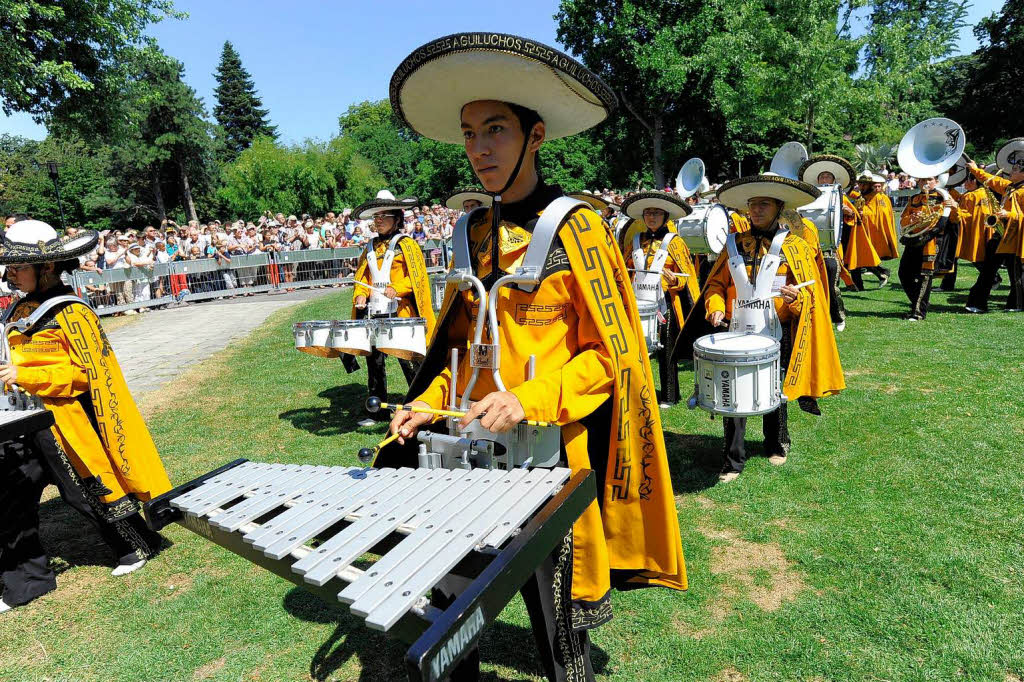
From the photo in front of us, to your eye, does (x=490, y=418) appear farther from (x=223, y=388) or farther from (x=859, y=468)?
(x=223, y=388)

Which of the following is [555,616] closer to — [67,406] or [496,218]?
[496,218]

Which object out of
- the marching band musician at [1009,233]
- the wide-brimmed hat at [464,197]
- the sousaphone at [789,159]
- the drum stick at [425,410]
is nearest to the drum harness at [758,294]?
the drum stick at [425,410]

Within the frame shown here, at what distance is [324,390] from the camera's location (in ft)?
27.9

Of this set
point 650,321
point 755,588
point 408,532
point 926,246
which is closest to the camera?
point 408,532

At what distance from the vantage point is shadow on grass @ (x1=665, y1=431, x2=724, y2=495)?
17.0 feet

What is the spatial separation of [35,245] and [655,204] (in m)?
5.56

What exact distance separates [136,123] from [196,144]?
3023cm

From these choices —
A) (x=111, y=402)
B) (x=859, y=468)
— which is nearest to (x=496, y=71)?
(x=111, y=402)

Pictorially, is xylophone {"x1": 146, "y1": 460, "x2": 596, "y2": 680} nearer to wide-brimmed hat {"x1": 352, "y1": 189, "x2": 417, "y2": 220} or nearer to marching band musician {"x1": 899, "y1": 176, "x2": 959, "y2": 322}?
wide-brimmed hat {"x1": 352, "y1": 189, "x2": 417, "y2": 220}

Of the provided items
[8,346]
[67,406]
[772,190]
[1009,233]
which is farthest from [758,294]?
[1009,233]

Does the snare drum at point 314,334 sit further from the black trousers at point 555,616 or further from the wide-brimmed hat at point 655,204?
the black trousers at point 555,616

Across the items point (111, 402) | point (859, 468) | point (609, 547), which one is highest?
point (111, 402)

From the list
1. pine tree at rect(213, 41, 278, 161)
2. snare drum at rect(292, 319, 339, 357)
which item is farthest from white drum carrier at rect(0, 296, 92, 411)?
pine tree at rect(213, 41, 278, 161)

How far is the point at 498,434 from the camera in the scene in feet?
7.21
